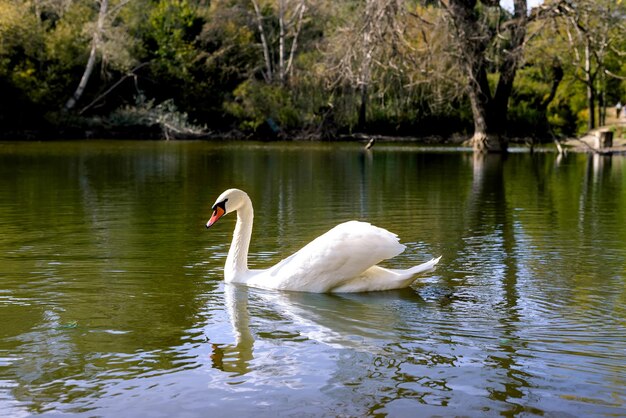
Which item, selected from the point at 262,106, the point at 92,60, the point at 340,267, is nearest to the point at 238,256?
the point at 340,267

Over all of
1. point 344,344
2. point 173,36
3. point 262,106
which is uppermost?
point 173,36

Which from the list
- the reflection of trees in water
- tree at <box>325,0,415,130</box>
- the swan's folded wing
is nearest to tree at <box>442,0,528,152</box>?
tree at <box>325,0,415,130</box>

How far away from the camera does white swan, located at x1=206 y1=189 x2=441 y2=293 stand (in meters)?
8.82

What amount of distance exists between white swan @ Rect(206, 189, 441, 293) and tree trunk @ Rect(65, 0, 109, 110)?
136 feet

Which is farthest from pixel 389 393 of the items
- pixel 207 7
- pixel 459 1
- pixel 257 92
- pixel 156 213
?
pixel 207 7

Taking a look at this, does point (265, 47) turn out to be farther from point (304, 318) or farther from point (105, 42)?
point (304, 318)

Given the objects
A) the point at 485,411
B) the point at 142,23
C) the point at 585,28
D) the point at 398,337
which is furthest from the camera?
the point at 142,23

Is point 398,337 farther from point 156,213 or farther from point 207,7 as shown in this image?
point 207,7

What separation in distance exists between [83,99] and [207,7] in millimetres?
13511

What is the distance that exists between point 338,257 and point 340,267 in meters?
0.14

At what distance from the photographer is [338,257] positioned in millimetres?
8852

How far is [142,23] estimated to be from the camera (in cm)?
5878

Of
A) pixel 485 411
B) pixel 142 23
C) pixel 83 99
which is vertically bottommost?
pixel 485 411

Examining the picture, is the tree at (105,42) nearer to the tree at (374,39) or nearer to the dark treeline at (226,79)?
the dark treeline at (226,79)
